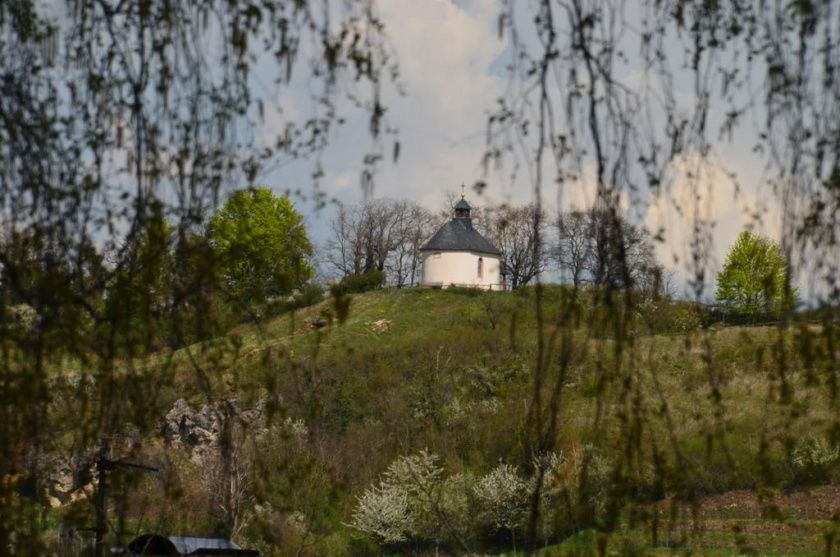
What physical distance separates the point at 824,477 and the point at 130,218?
908 inches

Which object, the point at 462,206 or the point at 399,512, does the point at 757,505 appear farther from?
the point at 462,206

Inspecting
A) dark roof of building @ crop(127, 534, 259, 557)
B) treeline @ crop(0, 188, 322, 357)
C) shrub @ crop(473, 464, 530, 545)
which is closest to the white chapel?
shrub @ crop(473, 464, 530, 545)

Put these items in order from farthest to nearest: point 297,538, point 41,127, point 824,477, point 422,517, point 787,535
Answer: point 824,477, point 422,517, point 787,535, point 297,538, point 41,127

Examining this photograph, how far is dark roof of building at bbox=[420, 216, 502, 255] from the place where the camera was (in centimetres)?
4934

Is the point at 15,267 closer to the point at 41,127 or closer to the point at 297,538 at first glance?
the point at 41,127

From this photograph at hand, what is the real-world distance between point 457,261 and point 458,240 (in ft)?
3.26

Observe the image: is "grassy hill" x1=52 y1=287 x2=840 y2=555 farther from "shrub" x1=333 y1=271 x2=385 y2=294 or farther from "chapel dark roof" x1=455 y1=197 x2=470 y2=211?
"chapel dark roof" x1=455 y1=197 x2=470 y2=211

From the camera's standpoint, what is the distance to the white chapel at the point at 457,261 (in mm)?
48719

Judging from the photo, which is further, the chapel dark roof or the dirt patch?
the chapel dark roof

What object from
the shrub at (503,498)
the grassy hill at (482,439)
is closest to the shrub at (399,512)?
the grassy hill at (482,439)

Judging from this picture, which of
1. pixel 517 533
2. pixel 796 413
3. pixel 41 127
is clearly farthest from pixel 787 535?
pixel 41 127

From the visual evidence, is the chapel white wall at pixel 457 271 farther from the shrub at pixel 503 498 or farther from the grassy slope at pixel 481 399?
the shrub at pixel 503 498

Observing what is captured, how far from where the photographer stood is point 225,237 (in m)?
4.50

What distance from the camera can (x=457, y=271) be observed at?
48781mm
